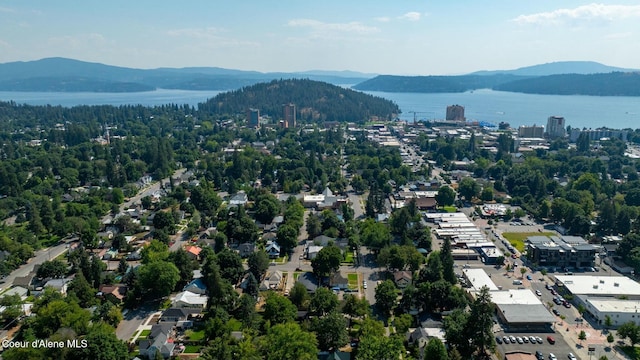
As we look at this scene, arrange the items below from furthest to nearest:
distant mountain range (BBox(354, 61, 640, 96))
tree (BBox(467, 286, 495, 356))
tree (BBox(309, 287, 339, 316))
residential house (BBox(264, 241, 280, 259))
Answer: distant mountain range (BBox(354, 61, 640, 96)) < residential house (BBox(264, 241, 280, 259)) < tree (BBox(309, 287, 339, 316)) < tree (BBox(467, 286, 495, 356))

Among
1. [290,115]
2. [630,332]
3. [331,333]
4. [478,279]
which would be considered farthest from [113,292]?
[290,115]

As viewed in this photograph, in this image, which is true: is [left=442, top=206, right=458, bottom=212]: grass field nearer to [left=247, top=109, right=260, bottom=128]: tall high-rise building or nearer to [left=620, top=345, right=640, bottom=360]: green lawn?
[left=620, top=345, right=640, bottom=360]: green lawn

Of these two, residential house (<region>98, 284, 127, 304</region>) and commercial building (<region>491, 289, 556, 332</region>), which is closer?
commercial building (<region>491, 289, 556, 332</region>)

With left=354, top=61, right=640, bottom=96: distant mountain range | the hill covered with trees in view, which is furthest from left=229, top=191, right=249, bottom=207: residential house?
left=354, top=61, right=640, bottom=96: distant mountain range

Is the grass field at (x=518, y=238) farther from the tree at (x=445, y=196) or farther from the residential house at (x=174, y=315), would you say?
the residential house at (x=174, y=315)

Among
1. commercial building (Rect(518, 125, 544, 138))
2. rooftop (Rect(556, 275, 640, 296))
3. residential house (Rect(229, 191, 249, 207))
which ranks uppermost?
commercial building (Rect(518, 125, 544, 138))

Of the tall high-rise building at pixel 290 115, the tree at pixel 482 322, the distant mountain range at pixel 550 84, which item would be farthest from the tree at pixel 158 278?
the distant mountain range at pixel 550 84

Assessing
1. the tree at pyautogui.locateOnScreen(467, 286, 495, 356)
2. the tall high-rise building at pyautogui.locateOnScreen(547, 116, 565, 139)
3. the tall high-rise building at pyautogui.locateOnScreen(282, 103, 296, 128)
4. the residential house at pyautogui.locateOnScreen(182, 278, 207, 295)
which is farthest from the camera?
the tall high-rise building at pyautogui.locateOnScreen(282, 103, 296, 128)
